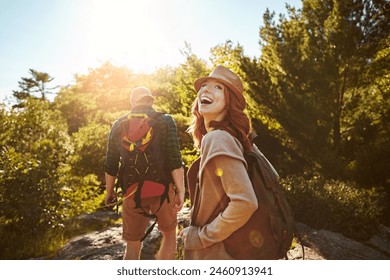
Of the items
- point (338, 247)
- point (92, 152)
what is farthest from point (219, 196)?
point (92, 152)

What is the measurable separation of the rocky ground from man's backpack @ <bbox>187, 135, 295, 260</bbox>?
8.70 feet

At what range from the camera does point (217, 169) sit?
4.40 ft

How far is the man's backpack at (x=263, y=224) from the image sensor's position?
4.44ft

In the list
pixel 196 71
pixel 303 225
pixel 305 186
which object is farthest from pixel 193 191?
pixel 196 71

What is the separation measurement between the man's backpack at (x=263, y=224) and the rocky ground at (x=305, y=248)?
2650 mm

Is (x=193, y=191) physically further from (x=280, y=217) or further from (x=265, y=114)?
(x=265, y=114)

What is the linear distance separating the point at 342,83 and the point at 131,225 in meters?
6.36

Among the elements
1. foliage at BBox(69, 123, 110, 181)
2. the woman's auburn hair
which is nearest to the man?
the woman's auburn hair

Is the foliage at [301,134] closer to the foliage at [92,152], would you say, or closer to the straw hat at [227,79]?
the foliage at [92,152]

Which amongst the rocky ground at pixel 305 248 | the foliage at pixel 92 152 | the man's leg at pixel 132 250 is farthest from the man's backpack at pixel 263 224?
the foliage at pixel 92 152

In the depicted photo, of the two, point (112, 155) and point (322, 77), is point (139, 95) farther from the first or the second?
point (322, 77)
